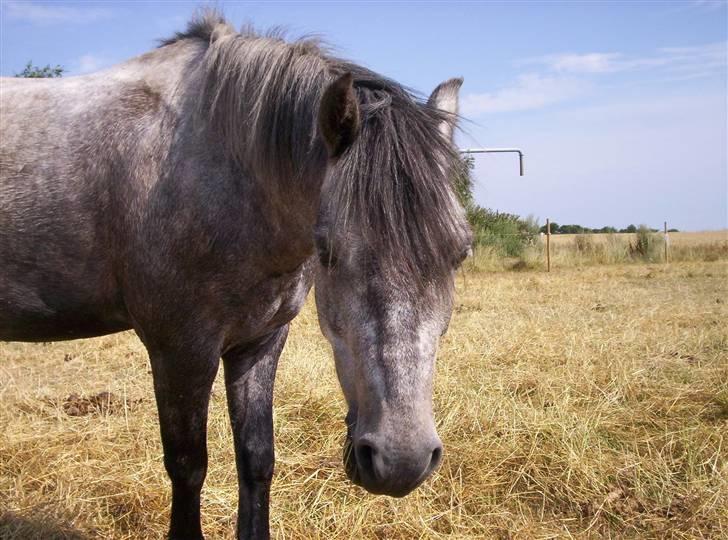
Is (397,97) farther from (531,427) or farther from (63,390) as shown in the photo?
(63,390)

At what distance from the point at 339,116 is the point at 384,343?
2.18 ft

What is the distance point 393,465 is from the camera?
152 centimetres

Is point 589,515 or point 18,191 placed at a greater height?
point 18,191

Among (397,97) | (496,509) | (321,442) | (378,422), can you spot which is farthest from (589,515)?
(397,97)

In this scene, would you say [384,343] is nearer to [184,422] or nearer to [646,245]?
[184,422]

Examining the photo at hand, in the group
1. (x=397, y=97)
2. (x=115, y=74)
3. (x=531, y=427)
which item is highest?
(x=115, y=74)

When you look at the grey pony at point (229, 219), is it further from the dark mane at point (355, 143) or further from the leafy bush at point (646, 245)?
the leafy bush at point (646, 245)

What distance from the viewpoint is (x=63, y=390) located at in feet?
15.9

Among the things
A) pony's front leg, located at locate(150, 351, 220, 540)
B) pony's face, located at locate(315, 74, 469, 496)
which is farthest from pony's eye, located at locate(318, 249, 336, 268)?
pony's front leg, located at locate(150, 351, 220, 540)

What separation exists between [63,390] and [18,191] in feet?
9.56

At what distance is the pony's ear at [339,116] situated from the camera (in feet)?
5.76

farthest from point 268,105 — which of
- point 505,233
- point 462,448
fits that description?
point 505,233

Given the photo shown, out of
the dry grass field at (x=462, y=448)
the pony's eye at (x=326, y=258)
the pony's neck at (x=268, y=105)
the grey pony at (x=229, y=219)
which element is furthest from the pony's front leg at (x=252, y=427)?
the pony's eye at (x=326, y=258)

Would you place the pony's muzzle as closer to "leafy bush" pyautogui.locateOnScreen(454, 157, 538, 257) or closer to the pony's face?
the pony's face
